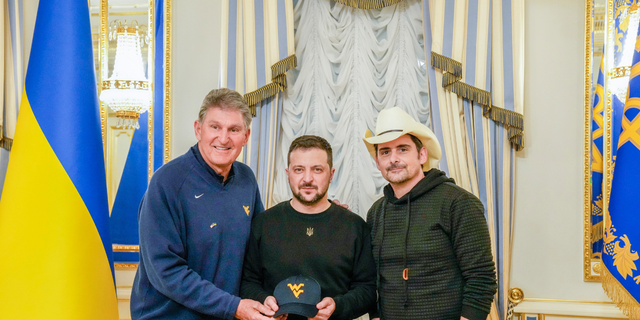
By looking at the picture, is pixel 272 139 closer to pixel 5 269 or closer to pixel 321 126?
pixel 321 126

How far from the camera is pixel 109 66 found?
377cm

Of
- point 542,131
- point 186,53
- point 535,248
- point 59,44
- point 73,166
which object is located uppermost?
point 186,53

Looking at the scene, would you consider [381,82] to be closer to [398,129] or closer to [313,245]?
[398,129]

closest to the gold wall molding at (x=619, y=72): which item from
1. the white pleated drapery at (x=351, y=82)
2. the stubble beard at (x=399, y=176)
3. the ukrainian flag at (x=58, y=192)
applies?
the white pleated drapery at (x=351, y=82)

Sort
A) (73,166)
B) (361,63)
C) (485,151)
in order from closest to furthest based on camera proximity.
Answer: (73,166) → (485,151) → (361,63)

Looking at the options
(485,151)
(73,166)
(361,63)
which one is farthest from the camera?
(361,63)

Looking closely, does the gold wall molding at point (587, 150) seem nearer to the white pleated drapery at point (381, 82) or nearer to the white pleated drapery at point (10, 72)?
the white pleated drapery at point (381, 82)

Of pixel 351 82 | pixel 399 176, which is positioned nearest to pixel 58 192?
pixel 399 176

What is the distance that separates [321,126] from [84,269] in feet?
6.31

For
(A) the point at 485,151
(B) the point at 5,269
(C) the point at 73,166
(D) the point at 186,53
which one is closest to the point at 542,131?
(A) the point at 485,151

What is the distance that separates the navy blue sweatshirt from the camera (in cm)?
191

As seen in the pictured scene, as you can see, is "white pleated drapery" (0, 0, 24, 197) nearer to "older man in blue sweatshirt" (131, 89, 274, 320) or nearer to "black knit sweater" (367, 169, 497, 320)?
"older man in blue sweatshirt" (131, 89, 274, 320)

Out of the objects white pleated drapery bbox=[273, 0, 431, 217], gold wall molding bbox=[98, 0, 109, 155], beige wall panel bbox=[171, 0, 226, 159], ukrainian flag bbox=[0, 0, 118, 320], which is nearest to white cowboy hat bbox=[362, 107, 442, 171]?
white pleated drapery bbox=[273, 0, 431, 217]

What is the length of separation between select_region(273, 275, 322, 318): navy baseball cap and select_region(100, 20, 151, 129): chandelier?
90.3 inches
